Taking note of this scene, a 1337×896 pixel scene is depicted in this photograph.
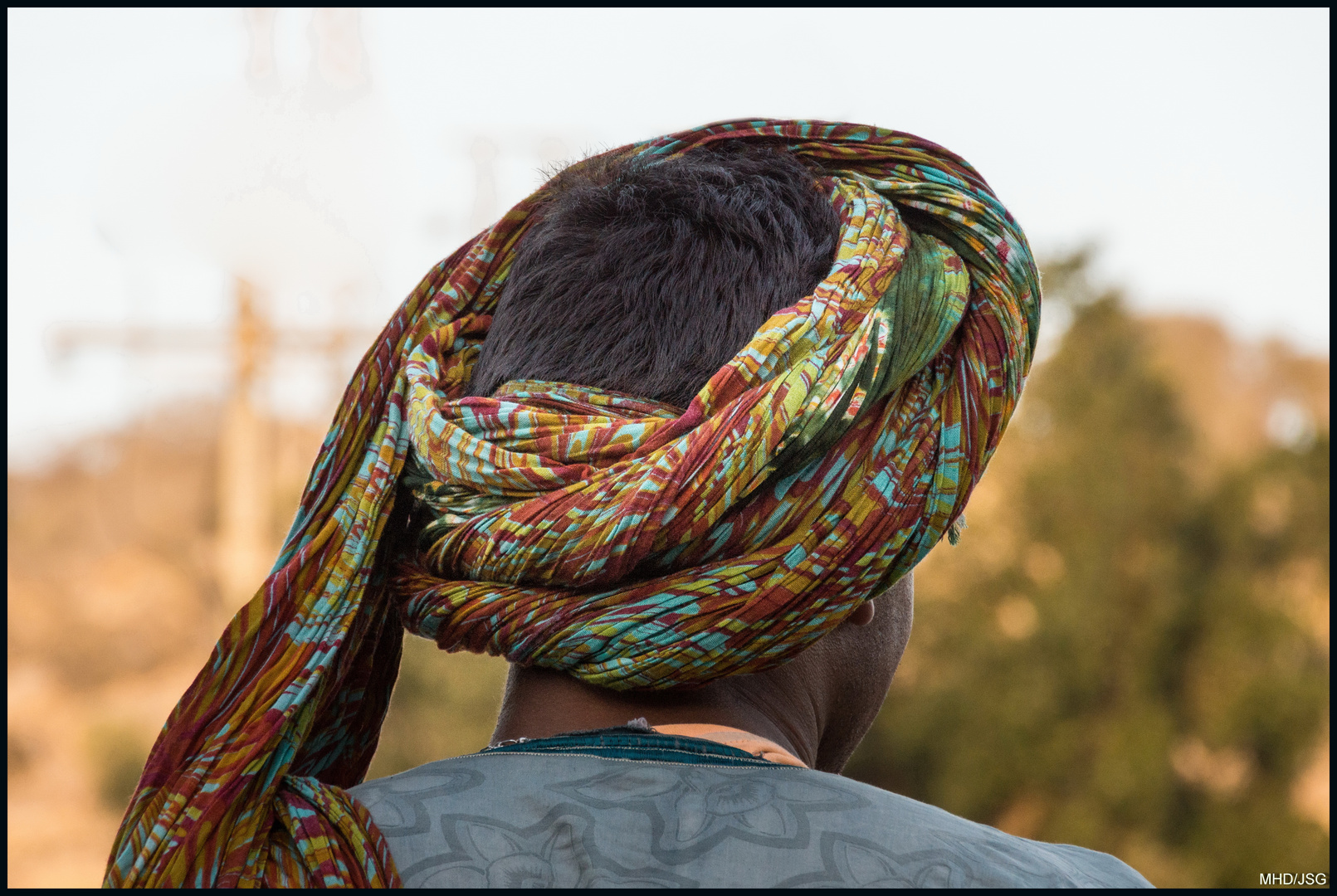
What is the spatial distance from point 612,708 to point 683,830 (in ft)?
0.62

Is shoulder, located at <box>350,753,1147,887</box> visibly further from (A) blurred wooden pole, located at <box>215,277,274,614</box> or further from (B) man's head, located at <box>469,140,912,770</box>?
(A) blurred wooden pole, located at <box>215,277,274,614</box>

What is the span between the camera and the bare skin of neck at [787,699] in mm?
1409

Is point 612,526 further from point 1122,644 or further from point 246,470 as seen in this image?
point 246,470

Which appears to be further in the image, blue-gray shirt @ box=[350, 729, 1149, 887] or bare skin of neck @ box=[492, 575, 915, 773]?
bare skin of neck @ box=[492, 575, 915, 773]

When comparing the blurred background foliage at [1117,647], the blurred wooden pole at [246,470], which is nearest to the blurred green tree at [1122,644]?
the blurred background foliage at [1117,647]

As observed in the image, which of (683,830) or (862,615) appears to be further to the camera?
(862,615)

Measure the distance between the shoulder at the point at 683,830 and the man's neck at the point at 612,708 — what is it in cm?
7

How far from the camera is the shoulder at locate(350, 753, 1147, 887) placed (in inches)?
49.1

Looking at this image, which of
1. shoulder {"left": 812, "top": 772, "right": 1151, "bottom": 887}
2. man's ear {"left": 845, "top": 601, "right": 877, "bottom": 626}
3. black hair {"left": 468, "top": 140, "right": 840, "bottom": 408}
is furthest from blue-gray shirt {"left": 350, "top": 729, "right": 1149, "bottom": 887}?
black hair {"left": 468, "top": 140, "right": 840, "bottom": 408}

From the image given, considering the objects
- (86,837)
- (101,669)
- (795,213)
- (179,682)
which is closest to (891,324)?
(795,213)

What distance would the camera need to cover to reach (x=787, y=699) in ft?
5.00

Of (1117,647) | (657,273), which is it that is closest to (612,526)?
(657,273)

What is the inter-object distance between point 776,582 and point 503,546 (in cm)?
32

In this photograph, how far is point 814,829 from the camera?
1270mm
